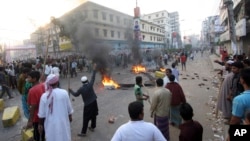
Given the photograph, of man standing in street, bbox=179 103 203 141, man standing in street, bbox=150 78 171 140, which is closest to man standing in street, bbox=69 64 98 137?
man standing in street, bbox=150 78 171 140

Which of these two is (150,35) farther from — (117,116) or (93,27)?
(117,116)

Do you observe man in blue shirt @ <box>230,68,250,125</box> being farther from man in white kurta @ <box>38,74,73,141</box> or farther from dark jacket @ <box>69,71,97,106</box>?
dark jacket @ <box>69,71,97,106</box>

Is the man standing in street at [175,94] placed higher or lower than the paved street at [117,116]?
higher

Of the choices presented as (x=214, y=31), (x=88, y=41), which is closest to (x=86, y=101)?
(x=88, y=41)

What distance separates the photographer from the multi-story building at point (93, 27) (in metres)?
21.3

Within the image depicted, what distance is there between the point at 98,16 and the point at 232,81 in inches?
939

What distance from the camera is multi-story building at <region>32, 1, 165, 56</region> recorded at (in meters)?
21.3

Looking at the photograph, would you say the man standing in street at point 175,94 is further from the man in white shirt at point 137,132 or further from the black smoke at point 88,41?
the black smoke at point 88,41

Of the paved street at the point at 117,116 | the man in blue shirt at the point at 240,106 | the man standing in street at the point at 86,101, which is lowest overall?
the paved street at the point at 117,116

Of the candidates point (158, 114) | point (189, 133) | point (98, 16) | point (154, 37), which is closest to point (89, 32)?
point (98, 16)

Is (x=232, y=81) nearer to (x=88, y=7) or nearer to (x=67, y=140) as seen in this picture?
(x=67, y=140)

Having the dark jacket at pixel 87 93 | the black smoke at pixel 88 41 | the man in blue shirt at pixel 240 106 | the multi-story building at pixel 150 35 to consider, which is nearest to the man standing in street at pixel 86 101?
the dark jacket at pixel 87 93

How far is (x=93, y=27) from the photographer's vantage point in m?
22.2

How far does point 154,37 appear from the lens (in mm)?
63906
